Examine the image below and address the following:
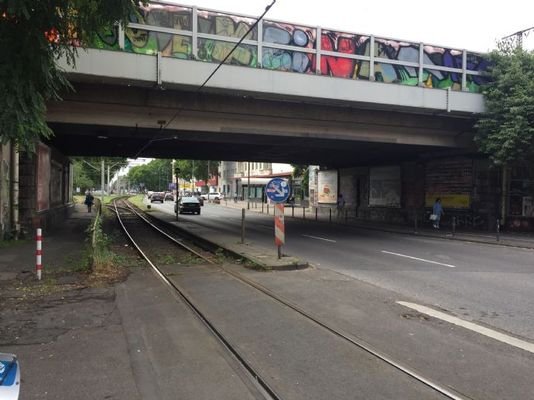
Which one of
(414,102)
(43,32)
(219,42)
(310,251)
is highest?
(219,42)

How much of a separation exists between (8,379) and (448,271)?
11.1 metres

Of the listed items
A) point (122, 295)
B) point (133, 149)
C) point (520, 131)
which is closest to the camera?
point (122, 295)

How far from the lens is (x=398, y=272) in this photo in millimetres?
12281

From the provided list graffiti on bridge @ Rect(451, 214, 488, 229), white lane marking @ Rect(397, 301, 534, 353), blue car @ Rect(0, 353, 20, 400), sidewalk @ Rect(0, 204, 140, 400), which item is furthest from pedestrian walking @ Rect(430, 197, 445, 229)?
blue car @ Rect(0, 353, 20, 400)

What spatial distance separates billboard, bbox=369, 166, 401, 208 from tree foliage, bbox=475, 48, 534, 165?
1026cm

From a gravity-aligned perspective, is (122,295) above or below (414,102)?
below

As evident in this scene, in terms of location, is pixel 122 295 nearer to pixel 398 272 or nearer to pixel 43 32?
pixel 43 32

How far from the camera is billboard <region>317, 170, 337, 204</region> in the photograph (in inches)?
1672

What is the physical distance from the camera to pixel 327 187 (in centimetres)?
4353

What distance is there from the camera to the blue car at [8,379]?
321 cm

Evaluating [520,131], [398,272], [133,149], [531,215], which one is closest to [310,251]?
[398,272]

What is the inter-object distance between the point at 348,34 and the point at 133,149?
17825mm

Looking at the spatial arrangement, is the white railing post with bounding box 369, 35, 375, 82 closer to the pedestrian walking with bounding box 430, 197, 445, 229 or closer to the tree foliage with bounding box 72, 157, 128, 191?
the pedestrian walking with bounding box 430, 197, 445, 229

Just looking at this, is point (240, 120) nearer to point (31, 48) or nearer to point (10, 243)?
point (10, 243)
